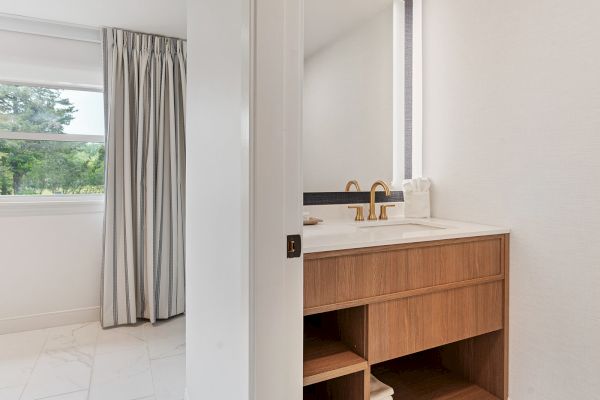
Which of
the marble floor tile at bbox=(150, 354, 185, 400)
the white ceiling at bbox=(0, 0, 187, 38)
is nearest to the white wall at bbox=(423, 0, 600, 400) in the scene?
the marble floor tile at bbox=(150, 354, 185, 400)

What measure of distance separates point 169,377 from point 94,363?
538mm

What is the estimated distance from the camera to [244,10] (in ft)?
2.99

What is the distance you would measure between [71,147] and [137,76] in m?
0.81

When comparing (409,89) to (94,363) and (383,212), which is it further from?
(94,363)

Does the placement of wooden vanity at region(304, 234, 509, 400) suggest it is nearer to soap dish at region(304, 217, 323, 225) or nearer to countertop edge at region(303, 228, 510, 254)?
countertop edge at region(303, 228, 510, 254)

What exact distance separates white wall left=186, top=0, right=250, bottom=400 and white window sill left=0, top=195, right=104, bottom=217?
1.63 metres

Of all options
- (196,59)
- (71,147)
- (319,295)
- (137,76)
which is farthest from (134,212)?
(319,295)

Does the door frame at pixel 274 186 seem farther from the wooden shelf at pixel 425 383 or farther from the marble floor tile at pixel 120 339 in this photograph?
the marble floor tile at pixel 120 339

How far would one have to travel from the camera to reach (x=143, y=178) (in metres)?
2.95

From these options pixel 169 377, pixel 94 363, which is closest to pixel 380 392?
pixel 169 377

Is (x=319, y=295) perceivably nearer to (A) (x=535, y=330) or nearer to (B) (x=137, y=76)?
(A) (x=535, y=330)

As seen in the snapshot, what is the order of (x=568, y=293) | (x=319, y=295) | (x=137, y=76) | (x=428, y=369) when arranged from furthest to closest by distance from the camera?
(x=137, y=76) → (x=428, y=369) → (x=568, y=293) → (x=319, y=295)

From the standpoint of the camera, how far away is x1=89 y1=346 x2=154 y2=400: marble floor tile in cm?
195

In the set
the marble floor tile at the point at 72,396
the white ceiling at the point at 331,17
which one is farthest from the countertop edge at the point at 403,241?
the marble floor tile at the point at 72,396
